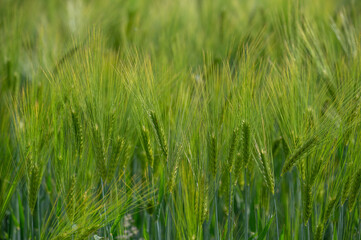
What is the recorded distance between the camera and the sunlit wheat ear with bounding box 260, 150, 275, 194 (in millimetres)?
1224

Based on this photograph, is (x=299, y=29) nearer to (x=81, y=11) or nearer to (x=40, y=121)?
(x=40, y=121)

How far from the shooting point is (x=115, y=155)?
129cm

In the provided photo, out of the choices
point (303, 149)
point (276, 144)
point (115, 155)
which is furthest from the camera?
point (276, 144)

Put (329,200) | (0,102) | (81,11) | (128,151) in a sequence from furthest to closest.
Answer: (81,11) < (0,102) < (128,151) < (329,200)

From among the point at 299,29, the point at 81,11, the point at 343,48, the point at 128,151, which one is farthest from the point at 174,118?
the point at 81,11

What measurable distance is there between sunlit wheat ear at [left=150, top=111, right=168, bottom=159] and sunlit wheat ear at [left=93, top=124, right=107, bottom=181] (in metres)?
0.14

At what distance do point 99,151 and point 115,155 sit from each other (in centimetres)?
5

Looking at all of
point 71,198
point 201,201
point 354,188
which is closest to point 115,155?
point 71,198

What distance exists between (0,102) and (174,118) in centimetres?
77

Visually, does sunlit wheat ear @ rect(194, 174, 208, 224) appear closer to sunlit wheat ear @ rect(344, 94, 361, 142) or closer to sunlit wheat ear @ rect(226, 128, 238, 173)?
sunlit wheat ear @ rect(226, 128, 238, 173)

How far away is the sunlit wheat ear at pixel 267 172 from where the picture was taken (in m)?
1.22

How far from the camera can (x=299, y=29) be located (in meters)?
1.68

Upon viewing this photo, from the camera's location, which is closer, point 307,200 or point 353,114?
point 307,200

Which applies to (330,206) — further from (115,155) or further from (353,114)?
(115,155)
